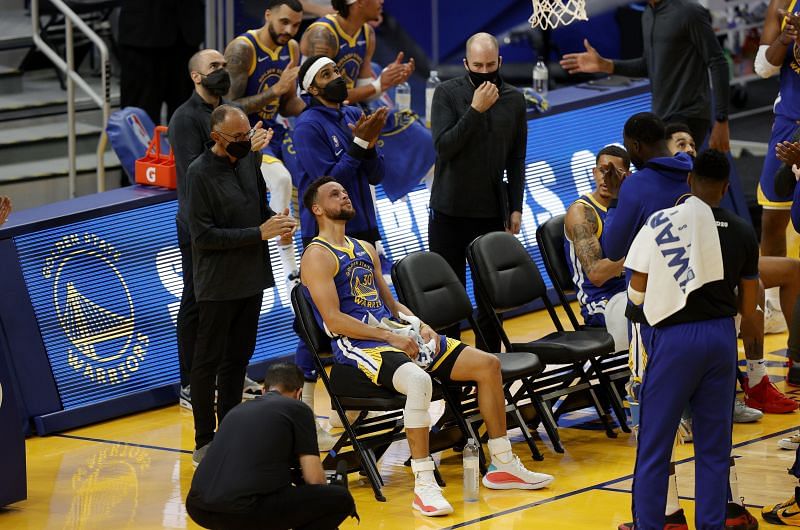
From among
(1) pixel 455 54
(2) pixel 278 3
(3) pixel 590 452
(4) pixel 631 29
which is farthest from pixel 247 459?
(4) pixel 631 29

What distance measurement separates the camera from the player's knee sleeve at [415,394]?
25.2 feet

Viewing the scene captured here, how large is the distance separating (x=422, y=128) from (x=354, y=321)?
3.24 metres

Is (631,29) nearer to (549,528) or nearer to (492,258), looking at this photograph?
(492,258)

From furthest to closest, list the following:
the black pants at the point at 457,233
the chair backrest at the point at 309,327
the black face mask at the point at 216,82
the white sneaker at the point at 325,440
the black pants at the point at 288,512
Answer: the black pants at the point at 457,233 < the black face mask at the point at 216,82 < the white sneaker at the point at 325,440 < the chair backrest at the point at 309,327 < the black pants at the point at 288,512

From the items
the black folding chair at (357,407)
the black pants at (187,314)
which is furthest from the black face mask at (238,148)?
the black pants at (187,314)

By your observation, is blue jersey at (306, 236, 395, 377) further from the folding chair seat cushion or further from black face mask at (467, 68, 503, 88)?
black face mask at (467, 68, 503, 88)

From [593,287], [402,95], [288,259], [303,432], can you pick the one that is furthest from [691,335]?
[402,95]

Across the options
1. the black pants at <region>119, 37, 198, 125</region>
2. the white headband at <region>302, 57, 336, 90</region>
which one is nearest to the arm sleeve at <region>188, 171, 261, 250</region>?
the white headband at <region>302, 57, 336, 90</region>

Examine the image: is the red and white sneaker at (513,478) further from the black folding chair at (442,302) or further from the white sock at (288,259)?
the white sock at (288,259)

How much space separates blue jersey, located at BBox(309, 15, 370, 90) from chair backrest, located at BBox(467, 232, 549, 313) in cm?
190

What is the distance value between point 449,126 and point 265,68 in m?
1.48

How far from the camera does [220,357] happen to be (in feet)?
28.1

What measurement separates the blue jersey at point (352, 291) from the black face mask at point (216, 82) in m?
1.27

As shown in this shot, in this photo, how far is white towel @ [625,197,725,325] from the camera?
6359mm
